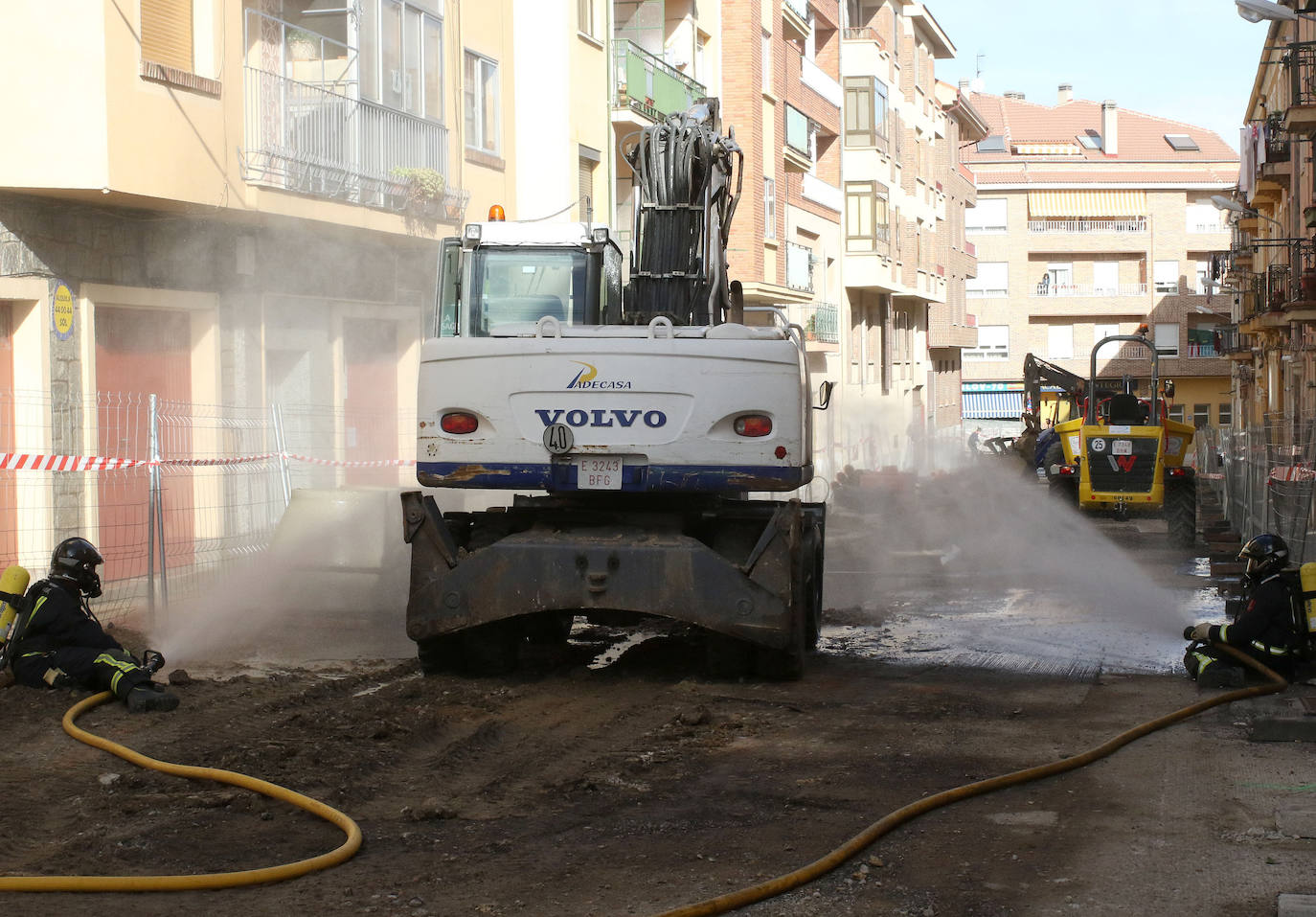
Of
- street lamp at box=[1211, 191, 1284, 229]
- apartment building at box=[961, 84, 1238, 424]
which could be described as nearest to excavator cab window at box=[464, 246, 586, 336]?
street lamp at box=[1211, 191, 1284, 229]

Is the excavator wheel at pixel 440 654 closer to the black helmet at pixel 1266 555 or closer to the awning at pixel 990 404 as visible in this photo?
the black helmet at pixel 1266 555

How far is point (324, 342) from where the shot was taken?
61.1 ft

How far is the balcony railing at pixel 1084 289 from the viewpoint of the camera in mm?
74938

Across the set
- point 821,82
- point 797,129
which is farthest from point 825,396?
point 821,82

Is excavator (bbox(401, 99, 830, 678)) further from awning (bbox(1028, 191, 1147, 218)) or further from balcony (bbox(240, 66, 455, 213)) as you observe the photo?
awning (bbox(1028, 191, 1147, 218))

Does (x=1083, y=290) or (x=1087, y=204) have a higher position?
(x=1087, y=204)

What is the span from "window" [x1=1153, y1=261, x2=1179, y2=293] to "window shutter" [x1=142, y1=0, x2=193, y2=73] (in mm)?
65968

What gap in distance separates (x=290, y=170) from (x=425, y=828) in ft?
36.6

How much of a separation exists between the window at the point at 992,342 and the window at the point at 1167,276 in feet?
24.0

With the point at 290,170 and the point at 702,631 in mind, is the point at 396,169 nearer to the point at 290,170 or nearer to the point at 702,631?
the point at 290,170

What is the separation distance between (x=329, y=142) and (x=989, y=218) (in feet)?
202

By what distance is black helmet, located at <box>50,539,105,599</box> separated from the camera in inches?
340

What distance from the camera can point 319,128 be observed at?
1675 cm

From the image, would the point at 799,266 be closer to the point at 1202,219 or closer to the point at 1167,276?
the point at 1202,219
